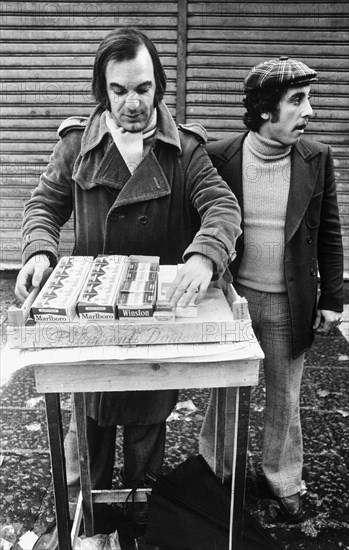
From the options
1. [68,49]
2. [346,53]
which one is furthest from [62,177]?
[346,53]

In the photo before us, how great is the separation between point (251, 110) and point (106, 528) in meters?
2.12

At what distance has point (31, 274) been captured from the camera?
2.08 meters

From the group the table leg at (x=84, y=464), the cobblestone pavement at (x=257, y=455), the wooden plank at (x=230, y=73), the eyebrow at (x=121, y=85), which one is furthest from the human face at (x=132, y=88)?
the wooden plank at (x=230, y=73)

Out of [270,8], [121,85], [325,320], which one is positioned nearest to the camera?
[121,85]

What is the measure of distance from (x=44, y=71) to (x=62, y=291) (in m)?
4.62

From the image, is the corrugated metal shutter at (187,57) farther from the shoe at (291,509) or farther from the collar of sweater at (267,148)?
the shoe at (291,509)

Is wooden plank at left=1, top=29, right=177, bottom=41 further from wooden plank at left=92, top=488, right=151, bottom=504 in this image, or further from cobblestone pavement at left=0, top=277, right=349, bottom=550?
wooden plank at left=92, top=488, right=151, bottom=504

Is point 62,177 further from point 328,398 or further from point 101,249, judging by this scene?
point 328,398

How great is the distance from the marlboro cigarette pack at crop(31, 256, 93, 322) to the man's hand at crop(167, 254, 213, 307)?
320 millimetres

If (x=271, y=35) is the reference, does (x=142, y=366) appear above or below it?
below

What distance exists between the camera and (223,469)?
8.73 ft

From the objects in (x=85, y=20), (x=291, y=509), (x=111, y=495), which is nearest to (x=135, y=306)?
(x=111, y=495)

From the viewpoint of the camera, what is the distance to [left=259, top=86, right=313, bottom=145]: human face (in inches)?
97.1

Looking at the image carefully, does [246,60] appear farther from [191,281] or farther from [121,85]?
[191,281]
